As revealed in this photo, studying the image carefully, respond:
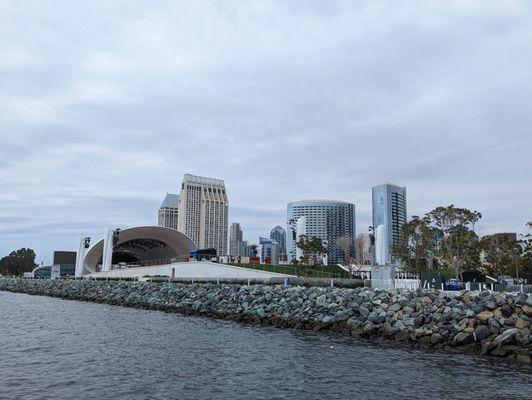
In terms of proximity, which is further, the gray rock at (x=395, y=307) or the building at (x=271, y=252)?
the building at (x=271, y=252)

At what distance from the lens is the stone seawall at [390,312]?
22078mm

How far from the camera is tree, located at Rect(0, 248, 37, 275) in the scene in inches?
6639

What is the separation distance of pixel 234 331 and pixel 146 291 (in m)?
27.4

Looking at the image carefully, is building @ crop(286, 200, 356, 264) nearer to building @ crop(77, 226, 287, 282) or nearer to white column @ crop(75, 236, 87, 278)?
building @ crop(77, 226, 287, 282)

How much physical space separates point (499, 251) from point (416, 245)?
36.6 feet

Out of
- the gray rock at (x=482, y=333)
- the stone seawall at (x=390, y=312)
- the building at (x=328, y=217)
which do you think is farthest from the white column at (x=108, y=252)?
the gray rock at (x=482, y=333)

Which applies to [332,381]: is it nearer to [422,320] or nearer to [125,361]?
[125,361]

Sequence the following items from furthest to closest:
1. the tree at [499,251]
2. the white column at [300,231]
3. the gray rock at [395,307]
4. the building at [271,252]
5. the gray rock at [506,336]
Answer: the building at [271,252]
the white column at [300,231]
the tree at [499,251]
the gray rock at [395,307]
the gray rock at [506,336]

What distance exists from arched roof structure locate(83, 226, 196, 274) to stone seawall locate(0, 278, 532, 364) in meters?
55.8

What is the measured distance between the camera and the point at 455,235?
189 ft

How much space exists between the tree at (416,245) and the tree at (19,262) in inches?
5906

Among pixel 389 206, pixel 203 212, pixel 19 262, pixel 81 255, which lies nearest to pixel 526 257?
pixel 389 206

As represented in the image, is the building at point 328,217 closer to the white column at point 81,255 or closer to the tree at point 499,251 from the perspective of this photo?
the white column at point 81,255

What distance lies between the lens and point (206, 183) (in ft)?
588
